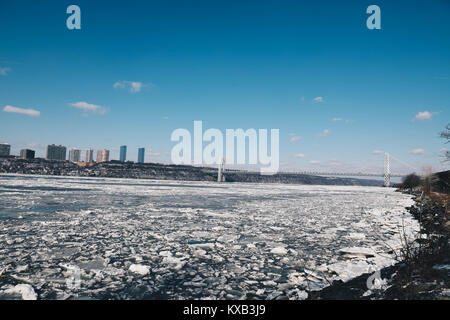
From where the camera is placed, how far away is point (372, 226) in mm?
5125

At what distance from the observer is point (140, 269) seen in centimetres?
238

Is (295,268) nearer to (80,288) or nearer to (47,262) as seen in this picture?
(80,288)

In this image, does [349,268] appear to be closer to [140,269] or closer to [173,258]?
[173,258]

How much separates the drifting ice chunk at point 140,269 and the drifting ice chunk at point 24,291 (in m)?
0.77

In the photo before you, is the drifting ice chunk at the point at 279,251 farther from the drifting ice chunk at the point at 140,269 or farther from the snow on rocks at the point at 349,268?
the drifting ice chunk at the point at 140,269

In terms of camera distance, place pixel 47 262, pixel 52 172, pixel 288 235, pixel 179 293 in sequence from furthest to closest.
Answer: pixel 52 172
pixel 288 235
pixel 47 262
pixel 179 293

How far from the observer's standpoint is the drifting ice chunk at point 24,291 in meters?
1.80

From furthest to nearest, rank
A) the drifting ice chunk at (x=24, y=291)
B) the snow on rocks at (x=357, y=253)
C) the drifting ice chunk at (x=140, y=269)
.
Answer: the snow on rocks at (x=357, y=253)
the drifting ice chunk at (x=140, y=269)
the drifting ice chunk at (x=24, y=291)

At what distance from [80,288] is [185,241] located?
1667 mm

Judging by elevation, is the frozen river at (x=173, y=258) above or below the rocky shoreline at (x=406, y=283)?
below

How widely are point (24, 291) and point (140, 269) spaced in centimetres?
88

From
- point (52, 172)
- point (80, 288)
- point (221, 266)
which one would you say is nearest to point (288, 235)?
point (221, 266)

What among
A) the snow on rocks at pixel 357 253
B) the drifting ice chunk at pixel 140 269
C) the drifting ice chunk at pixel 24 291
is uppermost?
the drifting ice chunk at pixel 24 291

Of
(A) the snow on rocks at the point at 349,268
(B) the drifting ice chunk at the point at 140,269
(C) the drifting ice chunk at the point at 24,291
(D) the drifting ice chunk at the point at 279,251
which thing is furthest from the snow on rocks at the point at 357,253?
(C) the drifting ice chunk at the point at 24,291
